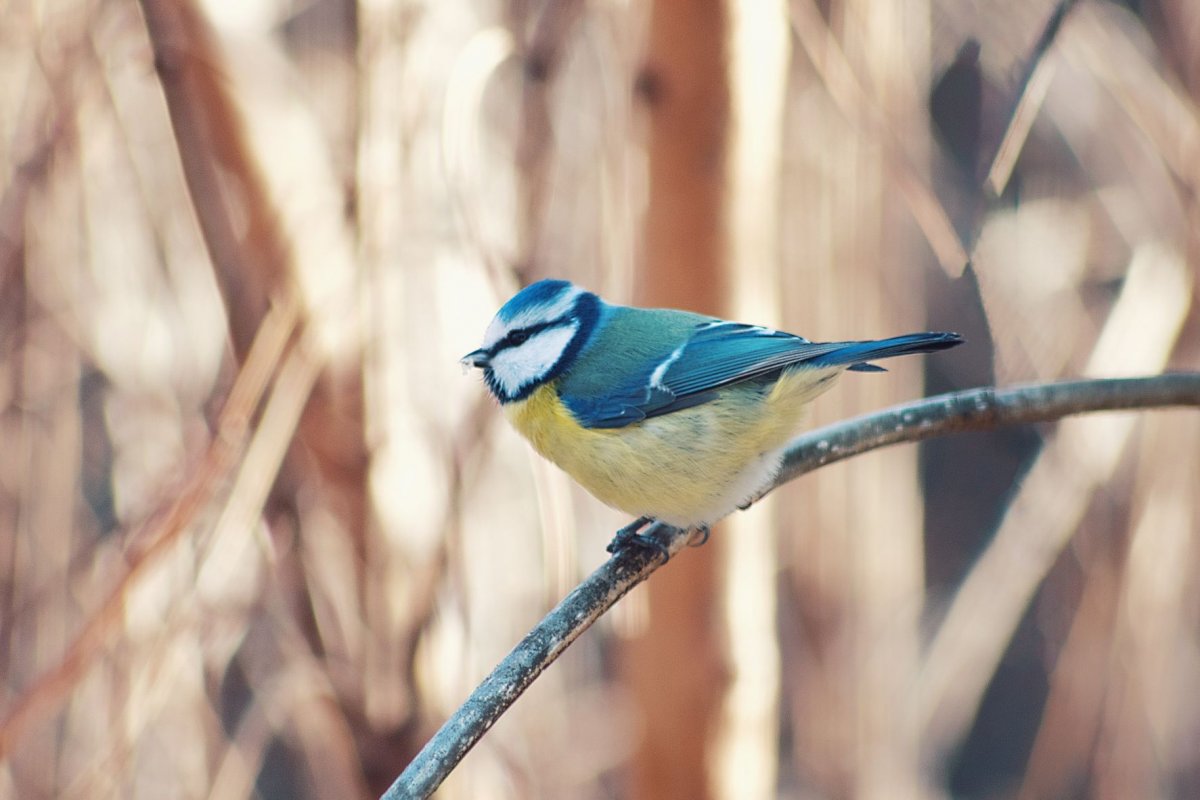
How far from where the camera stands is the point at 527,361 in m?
1.28

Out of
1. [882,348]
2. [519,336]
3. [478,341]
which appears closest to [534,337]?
[519,336]

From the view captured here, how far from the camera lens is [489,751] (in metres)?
Result: 1.53

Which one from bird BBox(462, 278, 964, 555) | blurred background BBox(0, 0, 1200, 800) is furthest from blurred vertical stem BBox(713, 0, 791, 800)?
bird BBox(462, 278, 964, 555)

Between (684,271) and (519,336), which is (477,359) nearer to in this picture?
(519,336)

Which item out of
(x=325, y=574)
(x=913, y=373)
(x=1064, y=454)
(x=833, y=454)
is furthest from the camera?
(x=913, y=373)

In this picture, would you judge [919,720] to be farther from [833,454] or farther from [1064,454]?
[833,454]

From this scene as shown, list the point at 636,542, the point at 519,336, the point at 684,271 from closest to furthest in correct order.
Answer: the point at 636,542
the point at 519,336
the point at 684,271

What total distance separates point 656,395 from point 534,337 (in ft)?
0.55

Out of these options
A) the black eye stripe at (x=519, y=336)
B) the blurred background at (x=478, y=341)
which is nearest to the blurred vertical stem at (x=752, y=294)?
the blurred background at (x=478, y=341)

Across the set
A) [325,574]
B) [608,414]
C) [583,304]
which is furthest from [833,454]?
[325,574]

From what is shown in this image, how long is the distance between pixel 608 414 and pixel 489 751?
2.02ft

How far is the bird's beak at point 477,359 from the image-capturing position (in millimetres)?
1217

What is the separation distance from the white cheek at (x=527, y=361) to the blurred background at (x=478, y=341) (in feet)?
0.43

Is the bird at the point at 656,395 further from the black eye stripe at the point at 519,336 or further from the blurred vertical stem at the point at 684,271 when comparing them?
the blurred vertical stem at the point at 684,271
